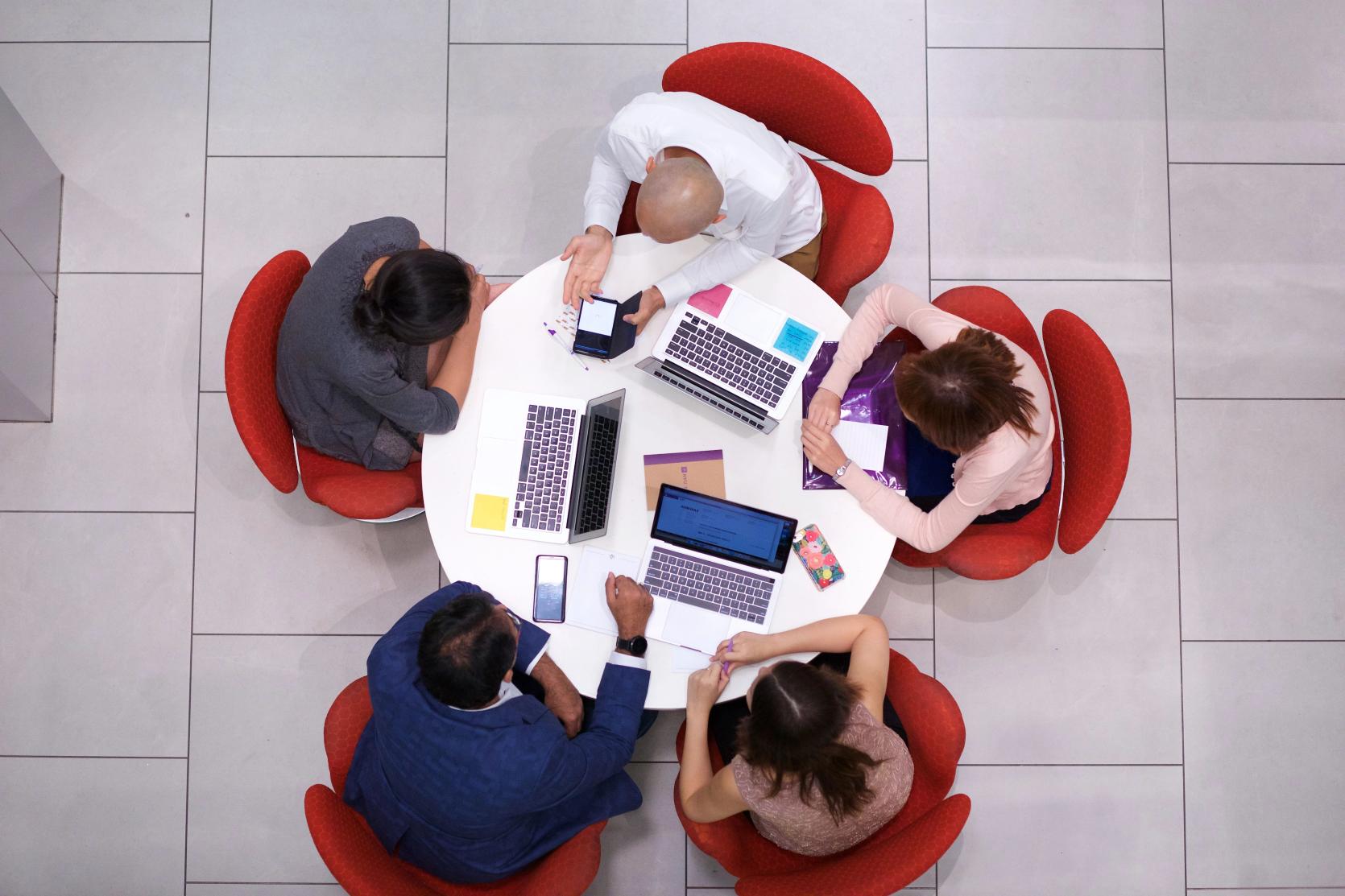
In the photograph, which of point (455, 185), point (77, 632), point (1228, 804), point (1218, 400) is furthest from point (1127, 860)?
point (77, 632)

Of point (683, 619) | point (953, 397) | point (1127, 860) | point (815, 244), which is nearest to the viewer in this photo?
point (953, 397)

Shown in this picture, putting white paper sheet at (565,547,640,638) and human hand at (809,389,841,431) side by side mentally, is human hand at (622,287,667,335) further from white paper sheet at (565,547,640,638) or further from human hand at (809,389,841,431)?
white paper sheet at (565,547,640,638)

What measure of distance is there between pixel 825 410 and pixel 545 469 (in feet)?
2.16

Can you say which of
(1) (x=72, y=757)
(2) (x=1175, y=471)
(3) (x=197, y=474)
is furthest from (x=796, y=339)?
(1) (x=72, y=757)

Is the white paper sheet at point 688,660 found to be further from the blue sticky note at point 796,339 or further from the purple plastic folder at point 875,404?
the blue sticky note at point 796,339

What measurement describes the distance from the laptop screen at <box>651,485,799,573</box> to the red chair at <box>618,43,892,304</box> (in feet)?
2.27

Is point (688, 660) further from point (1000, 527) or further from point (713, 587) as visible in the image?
point (1000, 527)

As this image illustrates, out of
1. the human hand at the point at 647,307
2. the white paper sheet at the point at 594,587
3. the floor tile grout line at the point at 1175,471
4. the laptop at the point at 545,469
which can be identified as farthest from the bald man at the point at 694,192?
the floor tile grout line at the point at 1175,471

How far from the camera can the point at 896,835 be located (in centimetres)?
197

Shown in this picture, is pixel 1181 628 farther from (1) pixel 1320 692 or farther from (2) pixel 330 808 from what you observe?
(2) pixel 330 808

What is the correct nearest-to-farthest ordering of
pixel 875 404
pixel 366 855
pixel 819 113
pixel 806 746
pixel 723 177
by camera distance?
pixel 806 746 → pixel 366 855 → pixel 723 177 → pixel 875 404 → pixel 819 113

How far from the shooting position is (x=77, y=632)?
2754 mm

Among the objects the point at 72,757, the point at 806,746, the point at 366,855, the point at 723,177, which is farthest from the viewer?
the point at 72,757

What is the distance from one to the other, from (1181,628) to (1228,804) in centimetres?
54
